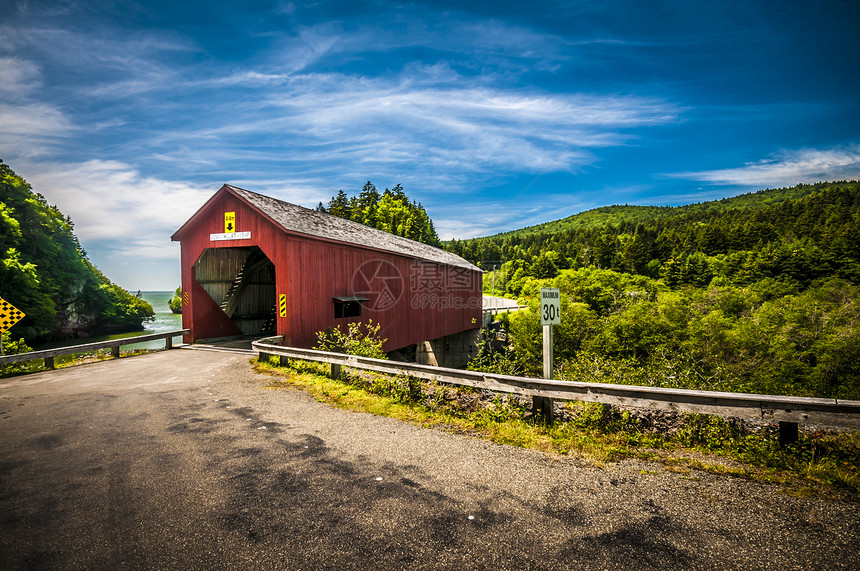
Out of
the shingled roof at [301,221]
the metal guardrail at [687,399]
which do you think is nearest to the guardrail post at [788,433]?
the metal guardrail at [687,399]

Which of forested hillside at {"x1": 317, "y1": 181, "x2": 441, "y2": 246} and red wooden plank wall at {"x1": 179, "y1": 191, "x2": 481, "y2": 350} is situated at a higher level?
forested hillside at {"x1": 317, "y1": 181, "x2": 441, "y2": 246}

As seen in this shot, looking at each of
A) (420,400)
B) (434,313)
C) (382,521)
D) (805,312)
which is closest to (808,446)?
(382,521)

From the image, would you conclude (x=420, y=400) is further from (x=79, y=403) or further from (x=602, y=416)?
(x=79, y=403)

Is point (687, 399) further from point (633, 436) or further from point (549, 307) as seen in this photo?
point (549, 307)

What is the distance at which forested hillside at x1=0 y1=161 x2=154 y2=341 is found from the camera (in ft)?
79.9

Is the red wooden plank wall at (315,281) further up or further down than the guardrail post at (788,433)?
further up

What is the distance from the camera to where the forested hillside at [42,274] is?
79.9ft

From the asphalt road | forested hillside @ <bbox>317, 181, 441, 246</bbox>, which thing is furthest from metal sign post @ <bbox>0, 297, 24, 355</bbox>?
forested hillside @ <bbox>317, 181, 441, 246</bbox>

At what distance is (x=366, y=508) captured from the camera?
9.82 feet

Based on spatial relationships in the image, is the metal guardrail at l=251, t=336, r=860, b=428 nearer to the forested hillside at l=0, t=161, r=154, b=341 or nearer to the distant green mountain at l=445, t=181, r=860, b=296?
the forested hillside at l=0, t=161, r=154, b=341

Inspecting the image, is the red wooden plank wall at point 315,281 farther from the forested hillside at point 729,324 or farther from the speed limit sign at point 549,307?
the speed limit sign at point 549,307

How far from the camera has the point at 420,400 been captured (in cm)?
609

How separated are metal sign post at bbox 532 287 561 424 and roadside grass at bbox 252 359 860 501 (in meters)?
0.17

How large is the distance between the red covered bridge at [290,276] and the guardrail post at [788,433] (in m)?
10.9
